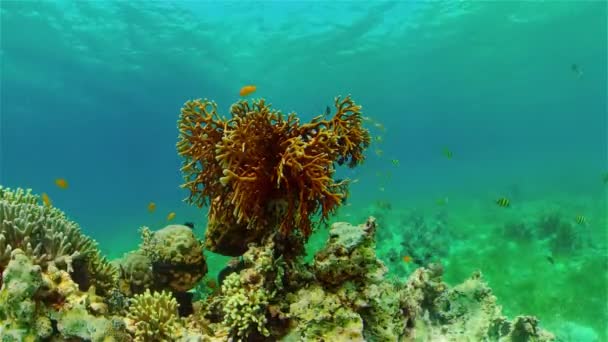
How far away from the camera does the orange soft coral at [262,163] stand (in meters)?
4.17

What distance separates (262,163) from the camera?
14.2ft

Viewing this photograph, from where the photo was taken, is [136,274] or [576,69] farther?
[576,69]

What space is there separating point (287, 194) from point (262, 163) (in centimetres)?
48

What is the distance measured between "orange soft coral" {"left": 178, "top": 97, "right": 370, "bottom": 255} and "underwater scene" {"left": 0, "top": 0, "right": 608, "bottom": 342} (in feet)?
0.09

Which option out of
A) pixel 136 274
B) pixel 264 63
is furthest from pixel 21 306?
pixel 264 63

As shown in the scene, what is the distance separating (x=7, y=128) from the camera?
6631 cm

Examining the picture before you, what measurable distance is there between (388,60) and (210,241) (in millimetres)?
55587

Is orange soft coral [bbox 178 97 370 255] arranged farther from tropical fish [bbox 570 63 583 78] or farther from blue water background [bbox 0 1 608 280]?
tropical fish [bbox 570 63 583 78]

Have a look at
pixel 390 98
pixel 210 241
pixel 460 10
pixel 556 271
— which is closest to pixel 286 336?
pixel 210 241

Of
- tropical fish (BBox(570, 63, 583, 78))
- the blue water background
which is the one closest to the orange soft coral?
the blue water background

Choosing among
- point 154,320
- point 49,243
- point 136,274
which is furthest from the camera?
point 136,274

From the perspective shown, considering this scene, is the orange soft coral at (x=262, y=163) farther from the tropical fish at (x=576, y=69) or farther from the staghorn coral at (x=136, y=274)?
the tropical fish at (x=576, y=69)

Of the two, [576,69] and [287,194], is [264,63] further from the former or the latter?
[287,194]

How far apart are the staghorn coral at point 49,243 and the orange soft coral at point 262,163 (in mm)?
1495
